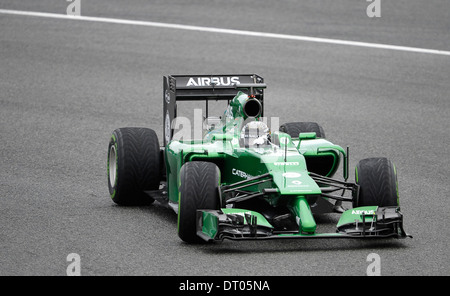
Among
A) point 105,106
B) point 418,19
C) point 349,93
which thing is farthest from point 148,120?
point 418,19

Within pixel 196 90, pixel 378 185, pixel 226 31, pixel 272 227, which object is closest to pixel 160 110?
pixel 196 90

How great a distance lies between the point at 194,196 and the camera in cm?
981

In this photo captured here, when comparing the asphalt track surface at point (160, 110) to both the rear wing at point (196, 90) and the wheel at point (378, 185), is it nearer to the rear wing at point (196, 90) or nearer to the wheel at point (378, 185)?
the wheel at point (378, 185)

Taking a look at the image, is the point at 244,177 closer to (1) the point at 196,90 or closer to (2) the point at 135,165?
(2) the point at 135,165

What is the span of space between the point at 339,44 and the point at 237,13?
12.2 ft

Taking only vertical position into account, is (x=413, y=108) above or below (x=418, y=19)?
below

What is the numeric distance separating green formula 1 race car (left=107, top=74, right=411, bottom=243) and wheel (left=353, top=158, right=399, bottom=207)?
1cm

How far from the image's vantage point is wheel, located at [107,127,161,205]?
11.5 m

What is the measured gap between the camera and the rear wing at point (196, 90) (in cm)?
1219

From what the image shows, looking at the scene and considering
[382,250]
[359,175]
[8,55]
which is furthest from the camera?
[8,55]

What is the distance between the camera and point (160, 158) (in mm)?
11781

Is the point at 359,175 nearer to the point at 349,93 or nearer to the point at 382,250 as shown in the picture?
the point at 382,250

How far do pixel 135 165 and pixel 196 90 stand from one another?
1.43 metres

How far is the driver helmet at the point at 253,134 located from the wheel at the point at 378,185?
1.19m
